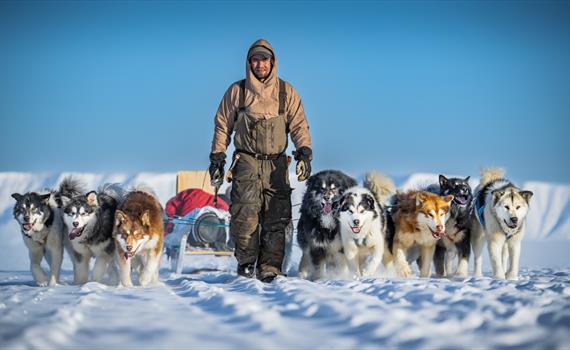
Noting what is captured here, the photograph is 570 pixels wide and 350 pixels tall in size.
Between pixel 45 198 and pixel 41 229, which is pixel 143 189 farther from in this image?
pixel 41 229

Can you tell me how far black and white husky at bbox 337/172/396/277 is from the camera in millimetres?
5434

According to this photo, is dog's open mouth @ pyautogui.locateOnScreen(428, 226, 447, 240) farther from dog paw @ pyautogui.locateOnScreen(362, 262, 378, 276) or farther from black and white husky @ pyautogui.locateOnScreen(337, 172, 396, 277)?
dog paw @ pyautogui.locateOnScreen(362, 262, 378, 276)

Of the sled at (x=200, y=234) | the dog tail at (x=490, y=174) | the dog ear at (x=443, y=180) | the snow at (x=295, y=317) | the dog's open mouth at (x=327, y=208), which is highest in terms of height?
the dog tail at (x=490, y=174)

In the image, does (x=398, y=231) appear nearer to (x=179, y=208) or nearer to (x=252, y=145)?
(x=252, y=145)

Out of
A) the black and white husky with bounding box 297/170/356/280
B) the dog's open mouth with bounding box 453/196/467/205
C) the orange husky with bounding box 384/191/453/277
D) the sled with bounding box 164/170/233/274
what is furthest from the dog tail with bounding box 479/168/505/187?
the sled with bounding box 164/170/233/274

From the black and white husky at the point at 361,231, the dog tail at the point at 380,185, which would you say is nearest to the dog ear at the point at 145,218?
the black and white husky at the point at 361,231

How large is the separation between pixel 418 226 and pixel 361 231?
667 millimetres

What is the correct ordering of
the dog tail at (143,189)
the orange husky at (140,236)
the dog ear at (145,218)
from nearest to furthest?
the orange husky at (140,236) → the dog ear at (145,218) → the dog tail at (143,189)

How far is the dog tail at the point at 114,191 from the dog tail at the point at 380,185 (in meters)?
2.77

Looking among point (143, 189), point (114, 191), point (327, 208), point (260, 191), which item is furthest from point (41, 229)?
point (327, 208)

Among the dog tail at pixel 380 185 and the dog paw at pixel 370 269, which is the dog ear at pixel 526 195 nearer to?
the dog tail at pixel 380 185

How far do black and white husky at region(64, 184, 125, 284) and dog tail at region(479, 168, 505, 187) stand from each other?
4096 millimetres

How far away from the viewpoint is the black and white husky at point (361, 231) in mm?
5434

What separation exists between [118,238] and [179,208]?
11.5 feet
